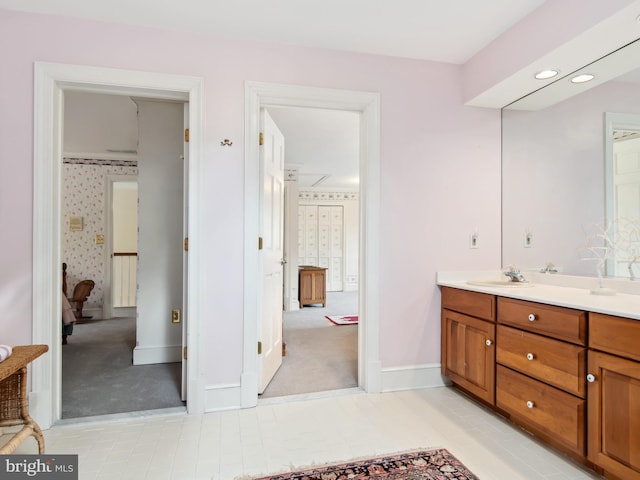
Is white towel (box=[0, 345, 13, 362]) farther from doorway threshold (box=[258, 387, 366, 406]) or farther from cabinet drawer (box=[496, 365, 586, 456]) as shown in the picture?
cabinet drawer (box=[496, 365, 586, 456])

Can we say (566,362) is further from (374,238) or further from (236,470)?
(236,470)

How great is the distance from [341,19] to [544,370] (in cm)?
224

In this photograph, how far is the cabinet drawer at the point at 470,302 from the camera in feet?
7.22

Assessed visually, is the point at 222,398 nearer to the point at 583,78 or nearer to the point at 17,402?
the point at 17,402

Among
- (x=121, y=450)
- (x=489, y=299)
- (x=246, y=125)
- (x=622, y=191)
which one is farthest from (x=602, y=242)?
(x=121, y=450)

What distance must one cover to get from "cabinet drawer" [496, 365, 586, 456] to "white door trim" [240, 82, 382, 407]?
2.76 feet

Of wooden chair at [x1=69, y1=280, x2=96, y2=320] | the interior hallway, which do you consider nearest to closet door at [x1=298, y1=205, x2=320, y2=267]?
wooden chair at [x1=69, y1=280, x2=96, y2=320]

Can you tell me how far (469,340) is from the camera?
2393 mm

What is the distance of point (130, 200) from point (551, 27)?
7.39 metres

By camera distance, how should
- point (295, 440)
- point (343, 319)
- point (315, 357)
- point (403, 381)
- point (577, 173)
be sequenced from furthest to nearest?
1. point (343, 319)
2. point (315, 357)
3. point (403, 381)
4. point (577, 173)
5. point (295, 440)

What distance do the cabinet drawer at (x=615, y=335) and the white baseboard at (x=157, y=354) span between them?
315cm

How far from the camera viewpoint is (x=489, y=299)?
221 cm

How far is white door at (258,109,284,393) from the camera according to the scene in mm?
2543

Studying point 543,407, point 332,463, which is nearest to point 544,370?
point 543,407
